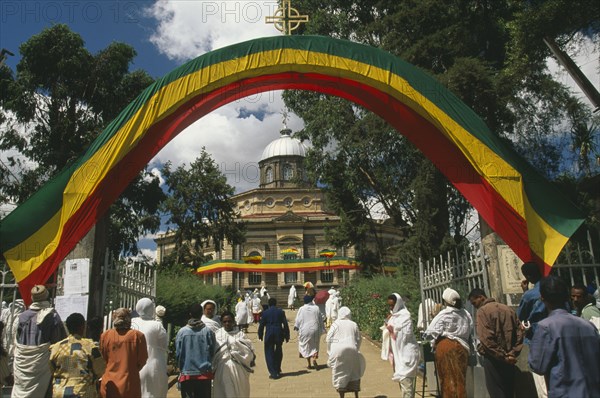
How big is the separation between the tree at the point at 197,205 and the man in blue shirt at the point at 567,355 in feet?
83.6

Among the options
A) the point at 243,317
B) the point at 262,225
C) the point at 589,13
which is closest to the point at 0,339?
the point at 589,13

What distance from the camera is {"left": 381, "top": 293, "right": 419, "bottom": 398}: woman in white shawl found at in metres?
6.83

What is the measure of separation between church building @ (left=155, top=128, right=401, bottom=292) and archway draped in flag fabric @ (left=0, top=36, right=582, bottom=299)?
1199 inches

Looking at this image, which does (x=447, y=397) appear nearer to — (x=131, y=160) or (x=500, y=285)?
(x=500, y=285)

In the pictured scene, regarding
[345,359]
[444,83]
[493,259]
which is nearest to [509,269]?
[493,259]

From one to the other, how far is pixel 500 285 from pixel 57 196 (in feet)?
19.9

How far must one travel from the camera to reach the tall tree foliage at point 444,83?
14.0 meters

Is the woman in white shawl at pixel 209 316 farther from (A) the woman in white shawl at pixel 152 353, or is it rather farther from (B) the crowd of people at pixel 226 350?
(A) the woman in white shawl at pixel 152 353

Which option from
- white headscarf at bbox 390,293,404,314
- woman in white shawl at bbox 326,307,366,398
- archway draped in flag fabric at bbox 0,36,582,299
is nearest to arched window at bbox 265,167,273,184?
archway draped in flag fabric at bbox 0,36,582,299

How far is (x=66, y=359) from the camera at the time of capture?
4.60m

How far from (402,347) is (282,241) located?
39110 millimetres

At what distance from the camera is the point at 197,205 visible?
28.8 metres

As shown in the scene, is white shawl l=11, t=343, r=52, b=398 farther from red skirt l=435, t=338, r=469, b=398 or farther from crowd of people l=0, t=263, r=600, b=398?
red skirt l=435, t=338, r=469, b=398

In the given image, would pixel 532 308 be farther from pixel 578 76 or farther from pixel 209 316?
pixel 578 76
